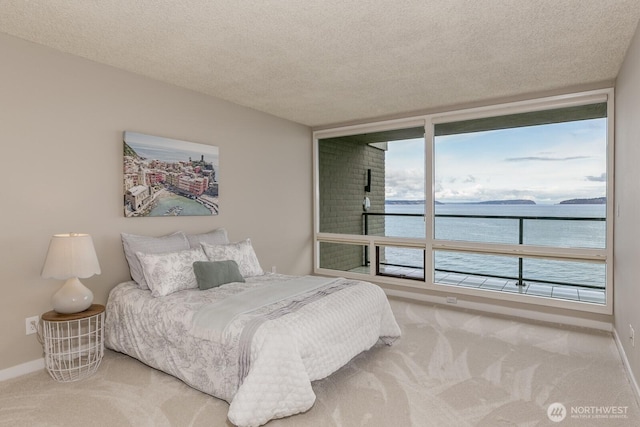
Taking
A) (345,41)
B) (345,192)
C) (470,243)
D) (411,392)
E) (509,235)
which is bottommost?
(411,392)

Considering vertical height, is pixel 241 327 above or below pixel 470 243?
below

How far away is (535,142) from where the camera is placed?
13.2 ft

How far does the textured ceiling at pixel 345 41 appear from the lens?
2172 mm

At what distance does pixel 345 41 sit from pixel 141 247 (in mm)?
2377

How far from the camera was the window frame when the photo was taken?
3.46 m

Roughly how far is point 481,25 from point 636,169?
139 cm

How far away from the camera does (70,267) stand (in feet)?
8.00

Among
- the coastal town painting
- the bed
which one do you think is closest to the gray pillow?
the bed

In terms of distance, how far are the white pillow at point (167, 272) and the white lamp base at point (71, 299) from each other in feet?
1.42

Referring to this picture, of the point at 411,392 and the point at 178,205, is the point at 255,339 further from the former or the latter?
the point at 178,205

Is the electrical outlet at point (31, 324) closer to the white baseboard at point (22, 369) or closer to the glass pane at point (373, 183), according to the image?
the white baseboard at point (22, 369)

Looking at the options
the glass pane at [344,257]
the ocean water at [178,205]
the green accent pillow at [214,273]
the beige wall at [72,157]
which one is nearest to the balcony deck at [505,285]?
the glass pane at [344,257]

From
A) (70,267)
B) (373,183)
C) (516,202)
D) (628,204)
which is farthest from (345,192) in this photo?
(70,267)

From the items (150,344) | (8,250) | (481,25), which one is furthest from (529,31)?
(8,250)
